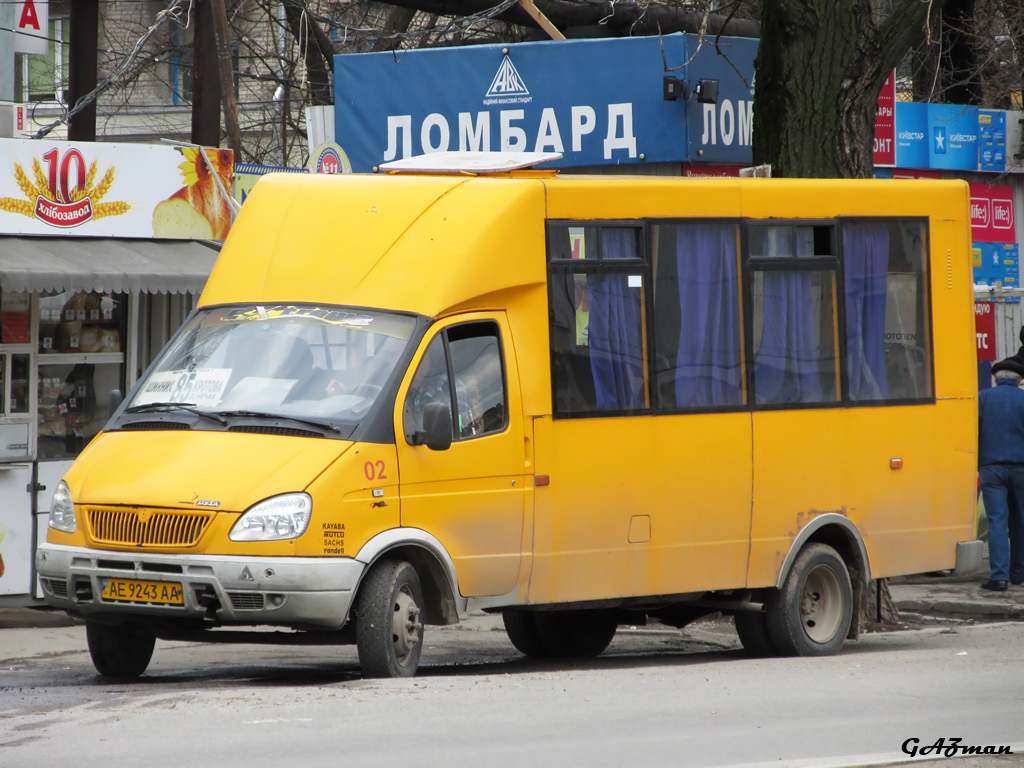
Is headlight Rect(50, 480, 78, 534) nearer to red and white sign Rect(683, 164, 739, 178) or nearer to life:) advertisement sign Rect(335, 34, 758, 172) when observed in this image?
life:) advertisement sign Rect(335, 34, 758, 172)

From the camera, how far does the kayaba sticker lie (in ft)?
37.6

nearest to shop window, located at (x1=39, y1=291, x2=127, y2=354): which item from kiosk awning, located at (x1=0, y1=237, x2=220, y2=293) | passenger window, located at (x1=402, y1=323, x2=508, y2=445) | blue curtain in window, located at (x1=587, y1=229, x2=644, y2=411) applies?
kiosk awning, located at (x1=0, y1=237, x2=220, y2=293)

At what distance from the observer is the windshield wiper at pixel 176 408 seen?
7.79 m

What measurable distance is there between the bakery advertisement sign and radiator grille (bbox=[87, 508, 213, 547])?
446 cm

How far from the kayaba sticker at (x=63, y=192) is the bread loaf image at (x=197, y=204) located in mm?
397

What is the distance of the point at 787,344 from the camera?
9422 mm

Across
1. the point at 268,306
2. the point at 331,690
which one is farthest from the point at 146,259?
the point at 331,690

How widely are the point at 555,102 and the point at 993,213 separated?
17.9ft

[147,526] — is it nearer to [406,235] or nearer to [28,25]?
[406,235]

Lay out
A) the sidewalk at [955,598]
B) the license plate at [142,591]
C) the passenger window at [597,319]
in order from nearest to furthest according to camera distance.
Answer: the license plate at [142,591], the passenger window at [597,319], the sidewalk at [955,598]

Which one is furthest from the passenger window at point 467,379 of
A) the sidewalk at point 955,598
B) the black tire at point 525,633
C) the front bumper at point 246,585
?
the sidewalk at point 955,598

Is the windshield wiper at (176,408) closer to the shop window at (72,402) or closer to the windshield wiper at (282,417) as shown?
the windshield wiper at (282,417)

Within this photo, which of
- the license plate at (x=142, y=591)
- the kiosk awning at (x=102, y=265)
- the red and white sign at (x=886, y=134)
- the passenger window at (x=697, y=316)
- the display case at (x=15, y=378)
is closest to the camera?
the license plate at (x=142, y=591)

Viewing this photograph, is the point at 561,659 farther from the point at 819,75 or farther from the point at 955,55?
the point at 955,55
